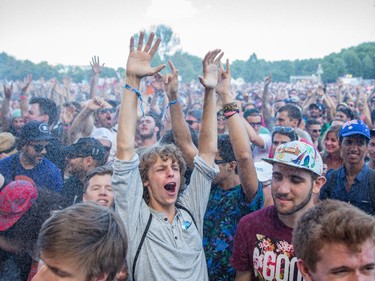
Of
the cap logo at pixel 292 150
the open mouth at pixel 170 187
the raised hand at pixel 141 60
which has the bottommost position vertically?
the open mouth at pixel 170 187

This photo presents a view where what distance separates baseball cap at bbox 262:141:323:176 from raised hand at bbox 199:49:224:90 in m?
0.68

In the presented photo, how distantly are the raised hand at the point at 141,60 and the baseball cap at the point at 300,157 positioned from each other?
0.81 metres

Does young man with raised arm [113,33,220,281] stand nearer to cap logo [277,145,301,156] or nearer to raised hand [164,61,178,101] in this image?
raised hand [164,61,178,101]

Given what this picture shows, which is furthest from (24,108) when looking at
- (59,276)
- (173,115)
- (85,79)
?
(85,79)

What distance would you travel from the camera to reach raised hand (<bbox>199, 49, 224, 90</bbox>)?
97.7 inches

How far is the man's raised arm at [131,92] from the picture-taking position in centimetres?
191

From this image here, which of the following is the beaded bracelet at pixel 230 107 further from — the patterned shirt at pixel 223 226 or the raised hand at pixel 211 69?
the patterned shirt at pixel 223 226

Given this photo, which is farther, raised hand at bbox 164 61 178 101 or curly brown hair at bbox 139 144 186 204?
raised hand at bbox 164 61 178 101

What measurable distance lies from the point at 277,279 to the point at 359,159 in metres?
1.66

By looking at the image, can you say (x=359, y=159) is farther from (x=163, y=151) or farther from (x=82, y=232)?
(x=82, y=232)

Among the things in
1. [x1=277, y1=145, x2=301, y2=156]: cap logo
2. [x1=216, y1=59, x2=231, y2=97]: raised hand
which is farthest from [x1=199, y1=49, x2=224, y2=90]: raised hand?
[x1=277, y1=145, x2=301, y2=156]: cap logo

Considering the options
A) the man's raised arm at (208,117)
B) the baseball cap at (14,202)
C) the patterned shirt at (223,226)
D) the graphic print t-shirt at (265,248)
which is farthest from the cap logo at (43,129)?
the graphic print t-shirt at (265,248)

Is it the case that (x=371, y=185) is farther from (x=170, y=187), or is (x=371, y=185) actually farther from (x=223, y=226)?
(x=170, y=187)

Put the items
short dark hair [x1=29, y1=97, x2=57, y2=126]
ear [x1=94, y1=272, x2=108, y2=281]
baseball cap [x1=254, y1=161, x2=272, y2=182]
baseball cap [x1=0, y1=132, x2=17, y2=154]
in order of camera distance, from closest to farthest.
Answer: ear [x1=94, y1=272, x2=108, y2=281] < baseball cap [x1=254, y1=161, x2=272, y2=182] < baseball cap [x1=0, y1=132, x2=17, y2=154] < short dark hair [x1=29, y1=97, x2=57, y2=126]
